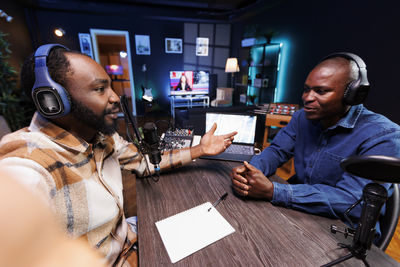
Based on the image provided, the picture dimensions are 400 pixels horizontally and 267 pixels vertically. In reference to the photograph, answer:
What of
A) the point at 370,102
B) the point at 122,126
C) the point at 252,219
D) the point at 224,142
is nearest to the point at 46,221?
the point at 252,219

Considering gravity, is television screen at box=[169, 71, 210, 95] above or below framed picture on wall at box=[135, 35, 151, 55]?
below

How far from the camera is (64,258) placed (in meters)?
0.39

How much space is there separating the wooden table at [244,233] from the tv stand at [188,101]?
5.26 meters

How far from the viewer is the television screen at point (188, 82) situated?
5863 mm

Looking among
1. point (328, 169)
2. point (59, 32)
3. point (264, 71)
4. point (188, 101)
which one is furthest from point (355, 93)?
point (59, 32)

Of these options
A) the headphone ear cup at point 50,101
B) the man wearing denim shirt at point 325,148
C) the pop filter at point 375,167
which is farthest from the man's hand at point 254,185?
the headphone ear cup at point 50,101

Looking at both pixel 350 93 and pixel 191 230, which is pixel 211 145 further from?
pixel 350 93

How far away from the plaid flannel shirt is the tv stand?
5.31 meters

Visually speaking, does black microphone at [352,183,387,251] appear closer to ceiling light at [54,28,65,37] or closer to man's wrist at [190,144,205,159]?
man's wrist at [190,144,205,159]

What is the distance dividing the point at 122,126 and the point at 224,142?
4.34m

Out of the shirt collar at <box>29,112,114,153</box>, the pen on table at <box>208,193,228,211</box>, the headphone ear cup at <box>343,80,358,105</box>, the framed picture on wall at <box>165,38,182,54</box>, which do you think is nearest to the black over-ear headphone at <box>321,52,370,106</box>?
the headphone ear cup at <box>343,80,358,105</box>

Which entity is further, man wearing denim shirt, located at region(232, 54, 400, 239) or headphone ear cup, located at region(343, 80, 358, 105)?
headphone ear cup, located at region(343, 80, 358, 105)

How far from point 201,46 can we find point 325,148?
5.95 metres

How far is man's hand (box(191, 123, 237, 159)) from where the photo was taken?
119 cm
